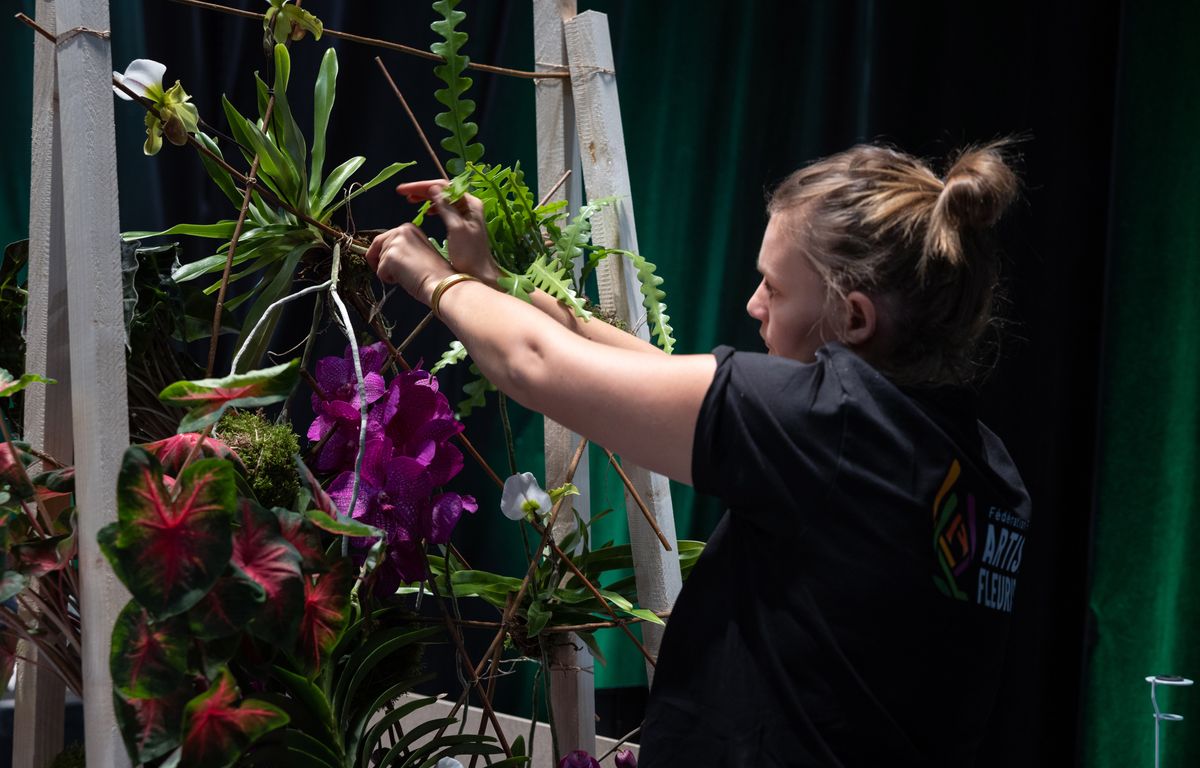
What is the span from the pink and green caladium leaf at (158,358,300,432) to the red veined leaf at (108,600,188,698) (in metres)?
0.13

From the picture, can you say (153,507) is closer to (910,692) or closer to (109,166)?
(109,166)

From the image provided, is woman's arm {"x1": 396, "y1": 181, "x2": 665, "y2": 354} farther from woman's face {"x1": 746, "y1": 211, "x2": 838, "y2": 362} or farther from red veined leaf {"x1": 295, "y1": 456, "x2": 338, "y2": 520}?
red veined leaf {"x1": 295, "y1": 456, "x2": 338, "y2": 520}

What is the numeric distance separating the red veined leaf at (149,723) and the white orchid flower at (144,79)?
507 millimetres

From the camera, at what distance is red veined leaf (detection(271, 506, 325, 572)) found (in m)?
0.83

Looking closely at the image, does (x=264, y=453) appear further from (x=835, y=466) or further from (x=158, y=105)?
(x=835, y=466)

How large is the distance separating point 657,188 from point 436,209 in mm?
1359

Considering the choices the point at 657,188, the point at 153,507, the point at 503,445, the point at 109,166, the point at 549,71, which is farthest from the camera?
the point at 657,188

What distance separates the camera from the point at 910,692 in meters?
0.80

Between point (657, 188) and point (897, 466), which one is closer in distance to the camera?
point (897, 466)

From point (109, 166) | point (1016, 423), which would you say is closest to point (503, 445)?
point (1016, 423)

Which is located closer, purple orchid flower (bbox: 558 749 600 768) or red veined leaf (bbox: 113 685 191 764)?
red veined leaf (bbox: 113 685 191 764)

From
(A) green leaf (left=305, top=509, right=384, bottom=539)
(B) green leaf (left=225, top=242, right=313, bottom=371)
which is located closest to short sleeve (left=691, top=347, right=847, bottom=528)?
(A) green leaf (left=305, top=509, right=384, bottom=539)

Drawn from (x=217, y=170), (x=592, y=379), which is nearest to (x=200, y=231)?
(x=217, y=170)

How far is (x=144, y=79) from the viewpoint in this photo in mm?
969
